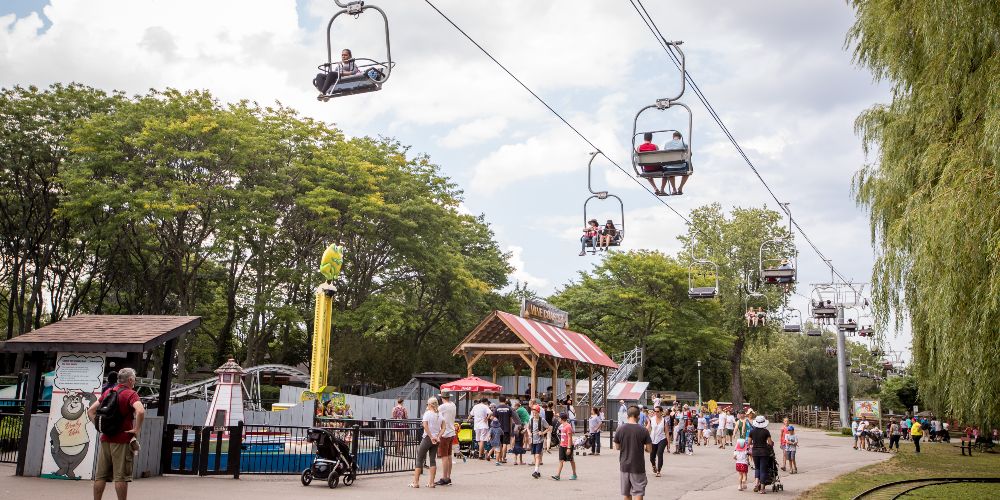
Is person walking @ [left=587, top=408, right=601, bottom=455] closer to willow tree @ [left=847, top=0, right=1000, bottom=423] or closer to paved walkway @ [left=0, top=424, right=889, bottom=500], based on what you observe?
paved walkway @ [left=0, top=424, right=889, bottom=500]

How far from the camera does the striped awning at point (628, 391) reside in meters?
43.2

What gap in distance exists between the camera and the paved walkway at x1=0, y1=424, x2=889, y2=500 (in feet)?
38.2

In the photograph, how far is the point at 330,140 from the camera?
40875 millimetres

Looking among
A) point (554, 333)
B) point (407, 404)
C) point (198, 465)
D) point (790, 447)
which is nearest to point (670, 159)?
point (790, 447)

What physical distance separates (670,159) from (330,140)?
94.7 ft

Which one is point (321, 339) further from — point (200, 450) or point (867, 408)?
point (867, 408)

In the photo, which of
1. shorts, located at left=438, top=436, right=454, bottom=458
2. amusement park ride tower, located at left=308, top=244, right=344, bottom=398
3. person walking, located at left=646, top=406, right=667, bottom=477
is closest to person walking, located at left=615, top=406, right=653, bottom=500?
shorts, located at left=438, top=436, right=454, bottom=458

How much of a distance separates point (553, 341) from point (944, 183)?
21398mm

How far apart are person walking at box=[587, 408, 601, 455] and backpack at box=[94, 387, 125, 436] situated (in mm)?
16079

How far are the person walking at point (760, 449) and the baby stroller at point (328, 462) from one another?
7.70m

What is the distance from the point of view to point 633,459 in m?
10.5

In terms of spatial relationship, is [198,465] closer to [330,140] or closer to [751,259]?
[330,140]

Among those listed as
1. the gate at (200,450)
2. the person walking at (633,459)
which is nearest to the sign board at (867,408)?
the person walking at (633,459)

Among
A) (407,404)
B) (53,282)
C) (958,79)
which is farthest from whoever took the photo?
(53,282)
